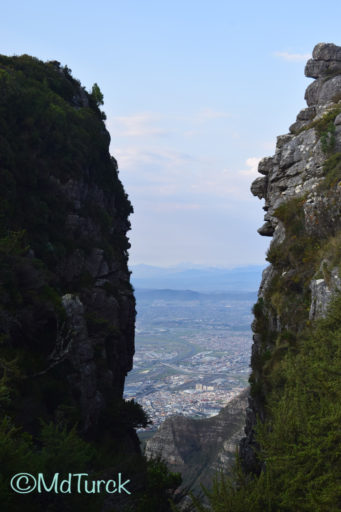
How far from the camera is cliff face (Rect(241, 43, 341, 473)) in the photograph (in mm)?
21766

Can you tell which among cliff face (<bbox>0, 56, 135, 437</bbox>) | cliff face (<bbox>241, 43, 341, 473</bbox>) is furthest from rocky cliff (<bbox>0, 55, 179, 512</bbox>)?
cliff face (<bbox>241, 43, 341, 473</bbox>)

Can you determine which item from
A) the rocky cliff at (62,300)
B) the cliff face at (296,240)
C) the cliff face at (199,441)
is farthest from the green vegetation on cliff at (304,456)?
the cliff face at (199,441)

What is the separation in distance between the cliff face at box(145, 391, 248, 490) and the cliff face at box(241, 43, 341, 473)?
40520 mm

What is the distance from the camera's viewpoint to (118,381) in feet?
130

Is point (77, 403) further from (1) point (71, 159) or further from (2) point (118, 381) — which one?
(1) point (71, 159)

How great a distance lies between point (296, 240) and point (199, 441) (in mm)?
61870

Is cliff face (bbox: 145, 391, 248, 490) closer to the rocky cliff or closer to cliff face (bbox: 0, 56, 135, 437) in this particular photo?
cliff face (bbox: 0, 56, 135, 437)

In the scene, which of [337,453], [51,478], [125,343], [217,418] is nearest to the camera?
[337,453]

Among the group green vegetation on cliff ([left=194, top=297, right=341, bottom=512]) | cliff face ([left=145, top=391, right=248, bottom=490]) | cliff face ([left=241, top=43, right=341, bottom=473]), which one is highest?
cliff face ([left=241, top=43, right=341, bottom=473])

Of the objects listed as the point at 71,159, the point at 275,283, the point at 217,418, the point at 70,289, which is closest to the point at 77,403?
the point at 70,289

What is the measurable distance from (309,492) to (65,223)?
28.9 m

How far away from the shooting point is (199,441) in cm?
7588

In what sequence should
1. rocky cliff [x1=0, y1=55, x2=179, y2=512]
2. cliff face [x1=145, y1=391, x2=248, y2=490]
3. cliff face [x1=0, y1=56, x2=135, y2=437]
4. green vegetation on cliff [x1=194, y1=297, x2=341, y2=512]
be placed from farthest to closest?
cliff face [x1=145, y1=391, x2=248, y2=490], cliff face [x1=0, y1=56, x2=135, y2=437], rocky cliff [x1=0, y1=55, x2=179, y2=512], green vegetation on cliff [x1=194, y1=297, x2=341, y2=512]

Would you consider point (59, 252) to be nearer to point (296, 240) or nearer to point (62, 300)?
point (62, 300)
